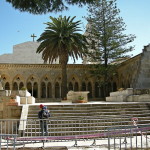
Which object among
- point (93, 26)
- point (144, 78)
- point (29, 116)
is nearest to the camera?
point (29, 116)

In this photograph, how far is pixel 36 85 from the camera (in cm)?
3422

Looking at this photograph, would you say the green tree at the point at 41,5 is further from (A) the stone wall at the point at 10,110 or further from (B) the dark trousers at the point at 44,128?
(A) the stone wall at the point at 10,110

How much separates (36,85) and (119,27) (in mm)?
12648

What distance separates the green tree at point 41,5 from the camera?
9211 mm

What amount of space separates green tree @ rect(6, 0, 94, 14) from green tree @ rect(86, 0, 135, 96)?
67.0 feet

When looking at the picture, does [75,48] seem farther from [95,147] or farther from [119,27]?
[95,147]

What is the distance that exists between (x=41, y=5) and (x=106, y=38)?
21038mm

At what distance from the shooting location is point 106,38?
97.3ft

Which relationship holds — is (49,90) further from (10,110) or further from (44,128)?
(44,128)

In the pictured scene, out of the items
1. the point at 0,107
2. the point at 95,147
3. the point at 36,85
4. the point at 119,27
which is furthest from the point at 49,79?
the point at 95,147

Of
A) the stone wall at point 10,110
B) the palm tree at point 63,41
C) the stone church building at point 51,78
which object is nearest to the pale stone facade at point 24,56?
the stone church building at point 51,78

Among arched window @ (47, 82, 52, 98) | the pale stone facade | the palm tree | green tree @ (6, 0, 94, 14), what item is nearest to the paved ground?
green tree @ (6, 0, 94, 14)

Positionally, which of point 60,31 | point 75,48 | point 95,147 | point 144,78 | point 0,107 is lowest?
point 95,147

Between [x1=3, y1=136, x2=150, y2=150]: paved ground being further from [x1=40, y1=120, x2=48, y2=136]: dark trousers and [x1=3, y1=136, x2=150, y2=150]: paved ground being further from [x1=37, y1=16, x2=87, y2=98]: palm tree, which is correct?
[x1=37, y1=16, x2=87, y2=98]: palm tree
